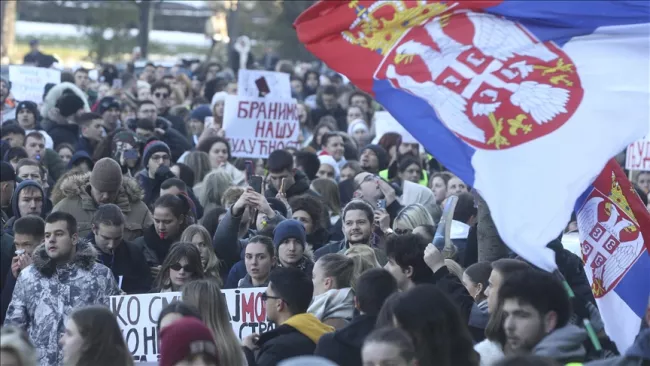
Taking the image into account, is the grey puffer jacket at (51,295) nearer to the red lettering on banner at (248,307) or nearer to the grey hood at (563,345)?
the red lettering on banner at (248,307)

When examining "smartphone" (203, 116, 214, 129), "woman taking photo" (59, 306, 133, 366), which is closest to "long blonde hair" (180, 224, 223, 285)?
"woman taking photo" (59, 306, 133, 366)

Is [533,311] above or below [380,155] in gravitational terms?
above

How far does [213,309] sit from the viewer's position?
750cm

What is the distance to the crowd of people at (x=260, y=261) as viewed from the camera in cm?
645

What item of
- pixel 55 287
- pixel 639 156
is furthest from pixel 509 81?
pixel 639 156

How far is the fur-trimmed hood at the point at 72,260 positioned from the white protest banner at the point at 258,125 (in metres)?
6.33

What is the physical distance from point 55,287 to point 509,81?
126 inches

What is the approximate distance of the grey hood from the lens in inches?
249

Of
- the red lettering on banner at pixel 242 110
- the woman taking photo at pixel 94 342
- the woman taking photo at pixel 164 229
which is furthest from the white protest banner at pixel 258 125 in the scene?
the woman taking photo at pixel 94 342

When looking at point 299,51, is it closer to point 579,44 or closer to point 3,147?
point 3,147

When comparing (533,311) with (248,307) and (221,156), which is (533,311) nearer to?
(248,307)

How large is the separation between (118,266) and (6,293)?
0.79 m

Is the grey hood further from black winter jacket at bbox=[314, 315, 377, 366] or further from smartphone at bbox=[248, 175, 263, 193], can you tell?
smartphone at bbox=[248, 175, 263, 193]

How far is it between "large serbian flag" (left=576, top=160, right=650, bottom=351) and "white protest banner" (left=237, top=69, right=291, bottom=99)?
843 centimetres
